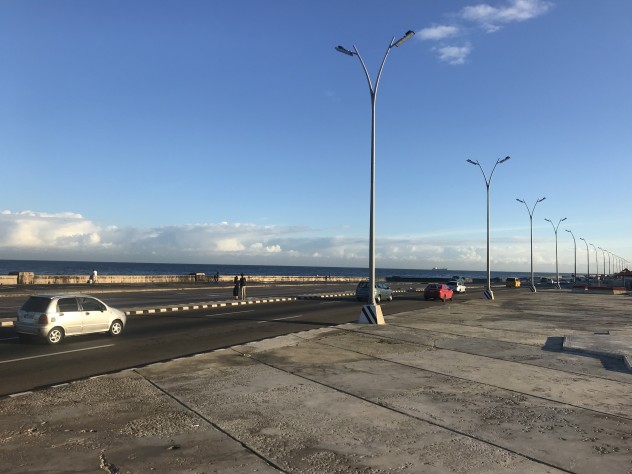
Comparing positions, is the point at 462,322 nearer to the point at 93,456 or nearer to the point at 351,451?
the point at 351,451

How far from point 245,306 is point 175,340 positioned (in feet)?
46.5

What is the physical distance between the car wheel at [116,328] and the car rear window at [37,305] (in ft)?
7.21

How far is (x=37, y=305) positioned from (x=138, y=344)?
10.2 ft

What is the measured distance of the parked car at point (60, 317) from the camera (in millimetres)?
14250

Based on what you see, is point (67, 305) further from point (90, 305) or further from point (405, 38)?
point (405, 38)

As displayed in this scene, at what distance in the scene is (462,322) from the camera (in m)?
21.9

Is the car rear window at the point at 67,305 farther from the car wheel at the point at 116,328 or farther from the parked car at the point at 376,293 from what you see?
the parked car at the point at 376,293

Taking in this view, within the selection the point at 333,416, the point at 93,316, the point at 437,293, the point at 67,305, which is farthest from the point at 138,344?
the point at 437,293

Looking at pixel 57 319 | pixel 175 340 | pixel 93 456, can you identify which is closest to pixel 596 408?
pixel 93 456

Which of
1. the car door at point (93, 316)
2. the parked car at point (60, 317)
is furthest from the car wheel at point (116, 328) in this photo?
the car door at point (93, 316)

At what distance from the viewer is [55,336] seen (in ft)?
47.3

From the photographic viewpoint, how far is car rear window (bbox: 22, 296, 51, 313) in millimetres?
14445

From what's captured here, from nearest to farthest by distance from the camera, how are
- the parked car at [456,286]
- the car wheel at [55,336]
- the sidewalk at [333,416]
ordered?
the sidewalk at [333,416] < the car wheel at [55,336] < the parked car at [456,286]

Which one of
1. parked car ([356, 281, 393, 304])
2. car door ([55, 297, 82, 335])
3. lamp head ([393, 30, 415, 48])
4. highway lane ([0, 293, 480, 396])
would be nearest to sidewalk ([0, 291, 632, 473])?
highway lane ([0, 293, 480, 396])
